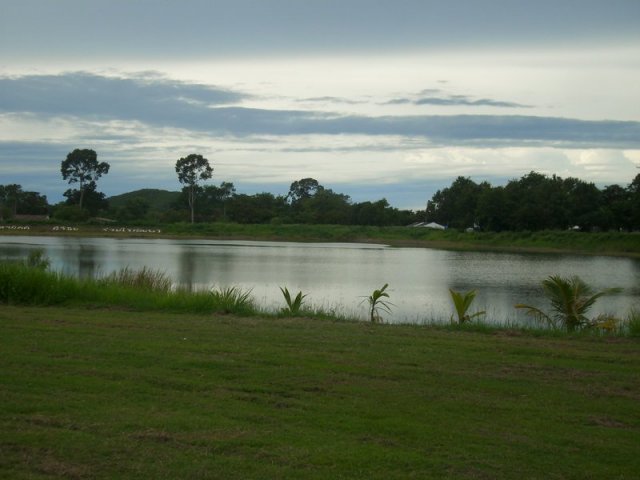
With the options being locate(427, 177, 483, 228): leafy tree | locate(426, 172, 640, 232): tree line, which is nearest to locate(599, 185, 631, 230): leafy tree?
locate(426, 172, 640, 232): tree line

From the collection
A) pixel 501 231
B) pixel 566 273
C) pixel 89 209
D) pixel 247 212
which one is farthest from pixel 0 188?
pixel 566 273

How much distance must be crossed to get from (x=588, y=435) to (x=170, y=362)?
4.79m

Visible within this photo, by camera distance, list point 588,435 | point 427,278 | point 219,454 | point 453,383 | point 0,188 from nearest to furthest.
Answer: point 219,454
point 588,435
point 453,383
point 427,278
point 0,188

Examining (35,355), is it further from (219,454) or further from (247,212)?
(247,212)

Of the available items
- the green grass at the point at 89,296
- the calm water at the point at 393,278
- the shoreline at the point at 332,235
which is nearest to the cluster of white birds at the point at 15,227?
the shoreline at the point at 332,235

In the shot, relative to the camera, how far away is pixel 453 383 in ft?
27.4

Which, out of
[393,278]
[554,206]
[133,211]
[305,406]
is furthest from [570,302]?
[133,211]

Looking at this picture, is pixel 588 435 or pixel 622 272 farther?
pixel 622 272

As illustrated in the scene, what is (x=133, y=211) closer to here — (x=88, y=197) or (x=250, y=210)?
(x=88, y=197)

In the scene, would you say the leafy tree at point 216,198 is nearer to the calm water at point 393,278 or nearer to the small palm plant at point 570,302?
the calm water at point 393,278

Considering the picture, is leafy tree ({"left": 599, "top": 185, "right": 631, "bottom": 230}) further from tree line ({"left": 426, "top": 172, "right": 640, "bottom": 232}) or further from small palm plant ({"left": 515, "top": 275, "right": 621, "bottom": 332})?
small palm plant ({"left": 515, "top": 275, "right": 621, "bottom": 332})

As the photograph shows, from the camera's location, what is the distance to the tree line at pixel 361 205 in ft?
261

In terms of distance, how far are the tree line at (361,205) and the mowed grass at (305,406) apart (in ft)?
208

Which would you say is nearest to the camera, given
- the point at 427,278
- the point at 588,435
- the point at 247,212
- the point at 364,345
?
the point at 588,435
